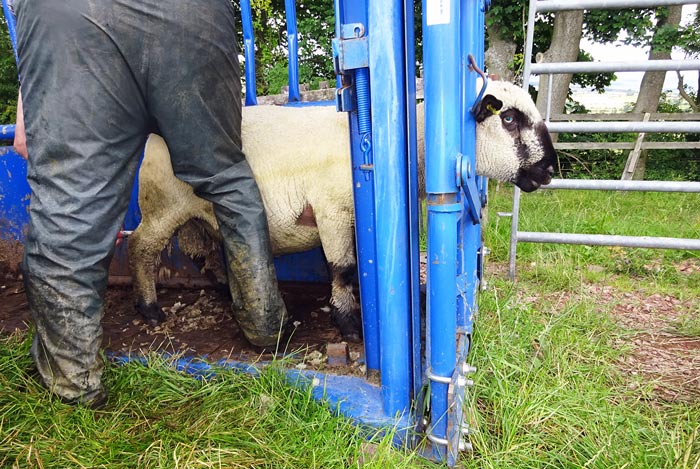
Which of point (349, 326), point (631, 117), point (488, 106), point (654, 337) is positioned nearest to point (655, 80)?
point (631, 117)

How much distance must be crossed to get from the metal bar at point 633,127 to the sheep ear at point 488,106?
1.04 metres

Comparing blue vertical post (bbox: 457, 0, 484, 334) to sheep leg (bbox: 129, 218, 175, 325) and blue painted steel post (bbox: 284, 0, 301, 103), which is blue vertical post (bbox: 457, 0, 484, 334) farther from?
sheep leg (bbox: 129, 218, 175, 325)

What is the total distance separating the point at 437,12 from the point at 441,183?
520 millimetres

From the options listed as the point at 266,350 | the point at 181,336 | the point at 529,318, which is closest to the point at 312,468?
the point at 266,350

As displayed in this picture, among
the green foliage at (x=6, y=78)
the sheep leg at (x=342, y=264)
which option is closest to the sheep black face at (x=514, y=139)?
the sheep leg at (x=342, y=264)

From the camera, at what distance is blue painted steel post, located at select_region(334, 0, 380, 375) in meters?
1.80

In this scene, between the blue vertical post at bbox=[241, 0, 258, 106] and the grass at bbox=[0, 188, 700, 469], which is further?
the blue vertical post at bbox=[241, 0, 258, 106]

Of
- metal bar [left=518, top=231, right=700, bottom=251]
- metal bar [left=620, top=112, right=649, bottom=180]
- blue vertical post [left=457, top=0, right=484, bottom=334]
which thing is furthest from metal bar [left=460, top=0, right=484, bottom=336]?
metal bar [left=620, top=112, right=649, bottom=180]

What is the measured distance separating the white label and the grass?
54.4 inches

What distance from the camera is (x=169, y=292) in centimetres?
341

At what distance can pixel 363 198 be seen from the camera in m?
2.02

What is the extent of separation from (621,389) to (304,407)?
56.2 inches

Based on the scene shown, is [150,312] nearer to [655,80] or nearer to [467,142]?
[467,142]

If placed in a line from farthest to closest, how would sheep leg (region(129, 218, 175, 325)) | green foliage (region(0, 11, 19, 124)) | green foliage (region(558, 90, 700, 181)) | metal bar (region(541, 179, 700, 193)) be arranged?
1. green foliage (region(558, 90, 700, 181))
2. green foliage (region(0, 11, 19, 124))
3. metal bar (region(541, 179, 700, 193))
4. sheep leg (region(129, 218, 175, 325))
